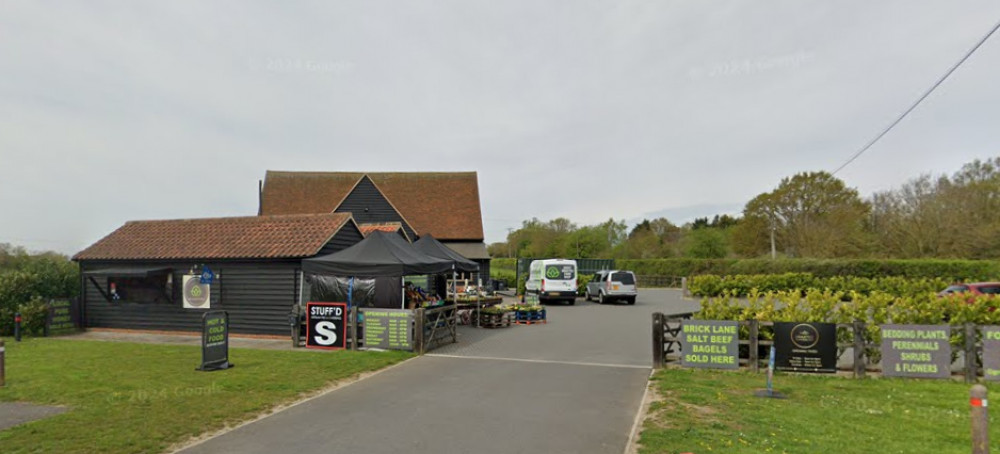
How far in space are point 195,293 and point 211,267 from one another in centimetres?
104

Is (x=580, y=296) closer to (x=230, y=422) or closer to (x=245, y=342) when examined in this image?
(x=245, y=342)

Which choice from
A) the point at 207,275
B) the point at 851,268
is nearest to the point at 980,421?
the point at 207,275

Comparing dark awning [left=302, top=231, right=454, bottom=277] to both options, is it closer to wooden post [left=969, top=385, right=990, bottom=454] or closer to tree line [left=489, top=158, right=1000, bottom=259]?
wooden post [left=969, top=385, right=990, bottom=454]

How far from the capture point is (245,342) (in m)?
14.6

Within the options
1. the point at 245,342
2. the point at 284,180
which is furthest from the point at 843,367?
the point at 284,180

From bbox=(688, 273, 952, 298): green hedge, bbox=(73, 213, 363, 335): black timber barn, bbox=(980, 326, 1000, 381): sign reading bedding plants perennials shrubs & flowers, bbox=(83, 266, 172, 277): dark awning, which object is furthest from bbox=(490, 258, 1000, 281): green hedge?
bbox=(83, 266, 172, 277): dark awning

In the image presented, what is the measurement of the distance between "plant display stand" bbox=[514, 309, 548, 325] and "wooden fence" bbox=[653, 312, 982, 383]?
8702 millimetres

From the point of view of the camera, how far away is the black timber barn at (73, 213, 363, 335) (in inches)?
609

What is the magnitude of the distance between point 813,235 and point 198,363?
146 feet

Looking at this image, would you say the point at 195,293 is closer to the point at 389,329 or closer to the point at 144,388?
the point at 389,329

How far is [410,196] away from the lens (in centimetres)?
3969

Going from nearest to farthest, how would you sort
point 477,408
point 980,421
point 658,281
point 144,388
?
point 980,421 < point 477,408 < point 144,388 < point 658,281

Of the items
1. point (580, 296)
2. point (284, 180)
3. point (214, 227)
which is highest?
point (284, 180)

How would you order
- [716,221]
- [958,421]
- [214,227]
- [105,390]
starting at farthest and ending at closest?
[716,221] < [214,227] < [105,390] < [958,421]
